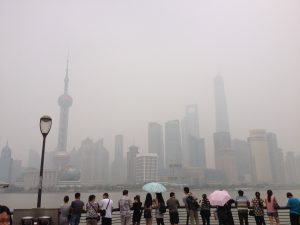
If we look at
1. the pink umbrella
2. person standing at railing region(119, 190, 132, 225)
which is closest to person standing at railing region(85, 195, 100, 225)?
person standing at railing region(119, 190, 132, 225)

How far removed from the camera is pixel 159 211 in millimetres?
12672

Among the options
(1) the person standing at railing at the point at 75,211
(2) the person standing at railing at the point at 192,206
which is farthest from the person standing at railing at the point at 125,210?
(2) the person standing at railing at the point at 192,206

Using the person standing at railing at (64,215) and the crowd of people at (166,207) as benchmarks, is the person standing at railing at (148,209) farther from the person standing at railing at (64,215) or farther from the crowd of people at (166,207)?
the person standing at railing at (64,215)

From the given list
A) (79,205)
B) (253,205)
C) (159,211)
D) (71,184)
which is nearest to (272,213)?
(253,205)

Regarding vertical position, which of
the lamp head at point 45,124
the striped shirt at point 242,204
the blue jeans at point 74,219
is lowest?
the blue jeans at point 74,219

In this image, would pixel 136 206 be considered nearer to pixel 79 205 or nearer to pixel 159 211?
pixel 159 211

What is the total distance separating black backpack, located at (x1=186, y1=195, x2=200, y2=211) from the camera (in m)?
12.9

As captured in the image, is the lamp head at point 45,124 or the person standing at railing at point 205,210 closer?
the lamp head at point 45,124

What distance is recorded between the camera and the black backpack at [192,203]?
12.9 metres

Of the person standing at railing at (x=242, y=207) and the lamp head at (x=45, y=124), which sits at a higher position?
the lamp head at (x=45, y=124)

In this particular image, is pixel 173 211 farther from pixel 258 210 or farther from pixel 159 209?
pixel 258 210

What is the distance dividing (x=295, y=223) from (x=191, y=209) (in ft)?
13.6

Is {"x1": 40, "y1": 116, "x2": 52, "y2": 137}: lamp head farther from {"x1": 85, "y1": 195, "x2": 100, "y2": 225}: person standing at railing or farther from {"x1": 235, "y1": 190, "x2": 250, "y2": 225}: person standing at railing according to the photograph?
{"x1": 235, "y1": 190, "x2": 250, "y2": 225}: person standing at railing

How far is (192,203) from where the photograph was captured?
42.4 feet
